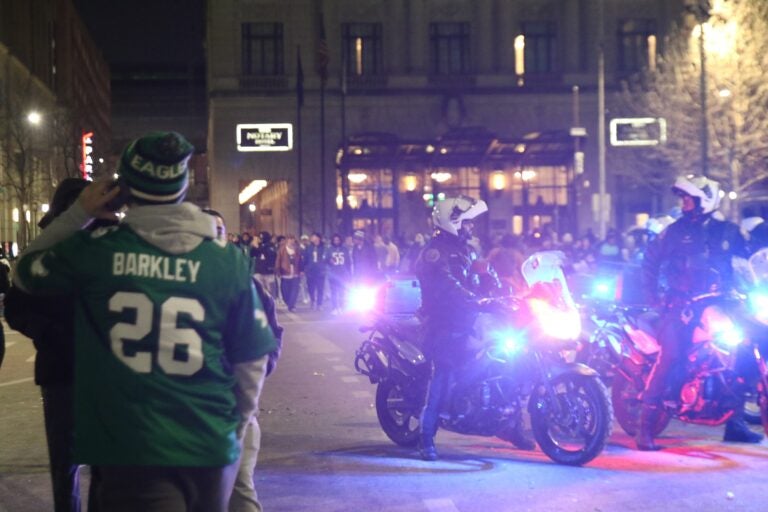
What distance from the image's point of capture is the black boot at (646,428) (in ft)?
26.0

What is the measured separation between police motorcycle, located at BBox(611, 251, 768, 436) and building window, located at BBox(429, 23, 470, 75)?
44066 mm

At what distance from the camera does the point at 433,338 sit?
25.2 ft

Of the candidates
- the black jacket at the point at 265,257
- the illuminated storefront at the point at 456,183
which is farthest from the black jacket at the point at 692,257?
the illuminated storefront at the point at 456,183

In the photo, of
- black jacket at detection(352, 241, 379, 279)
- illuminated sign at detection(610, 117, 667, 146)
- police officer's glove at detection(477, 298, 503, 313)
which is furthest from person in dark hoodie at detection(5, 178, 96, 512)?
illuminated sign at detection(610, 117, 667, 146)

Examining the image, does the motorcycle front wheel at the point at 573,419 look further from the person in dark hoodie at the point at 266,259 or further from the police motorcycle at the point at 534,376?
the person in dark hoodie at the point at 266,259

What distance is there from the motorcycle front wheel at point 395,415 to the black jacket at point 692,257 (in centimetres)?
199

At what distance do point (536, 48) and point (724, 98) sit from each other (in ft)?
65.4

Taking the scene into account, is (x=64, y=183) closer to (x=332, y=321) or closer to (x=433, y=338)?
(x=433, y=338)

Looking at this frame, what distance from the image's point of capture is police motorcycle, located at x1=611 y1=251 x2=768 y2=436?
7.44m

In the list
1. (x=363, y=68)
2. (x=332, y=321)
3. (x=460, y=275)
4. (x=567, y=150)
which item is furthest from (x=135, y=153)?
(x=363, y=68)

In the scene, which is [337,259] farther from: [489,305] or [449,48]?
[449,48]

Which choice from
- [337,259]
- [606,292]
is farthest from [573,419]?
[337,259]

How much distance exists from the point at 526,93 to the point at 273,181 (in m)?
12.4

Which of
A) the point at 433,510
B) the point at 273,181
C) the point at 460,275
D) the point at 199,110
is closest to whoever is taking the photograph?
the point at 433,510
